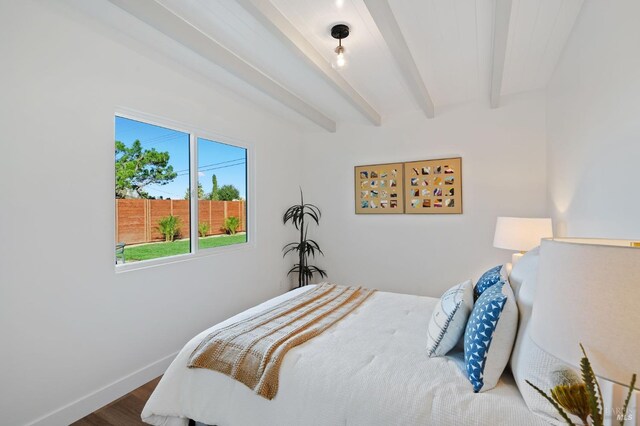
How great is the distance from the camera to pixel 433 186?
3.59m

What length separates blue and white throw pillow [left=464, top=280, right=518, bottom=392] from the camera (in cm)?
127

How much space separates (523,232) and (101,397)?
3407 mm

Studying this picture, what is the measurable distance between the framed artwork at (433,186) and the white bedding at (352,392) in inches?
79.2

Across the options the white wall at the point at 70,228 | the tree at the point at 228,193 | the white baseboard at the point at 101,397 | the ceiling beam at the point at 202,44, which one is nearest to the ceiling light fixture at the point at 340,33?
the ceiling beam at the point at 202,44

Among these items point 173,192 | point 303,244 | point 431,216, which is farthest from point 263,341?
point 431,216

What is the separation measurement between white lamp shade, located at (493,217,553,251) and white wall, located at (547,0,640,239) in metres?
0.13

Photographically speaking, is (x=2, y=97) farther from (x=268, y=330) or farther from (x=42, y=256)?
(x=268, y=330)

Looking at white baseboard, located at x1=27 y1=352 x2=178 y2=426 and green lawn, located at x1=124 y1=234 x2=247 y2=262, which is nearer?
white baseboard, located at x1=27 y1=352 x2=178 y2=426

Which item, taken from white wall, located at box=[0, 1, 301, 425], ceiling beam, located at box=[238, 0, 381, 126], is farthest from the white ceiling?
white wall, located at box=[0, 1, 301, 425]

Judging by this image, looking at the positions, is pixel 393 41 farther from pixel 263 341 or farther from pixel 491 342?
pixel 263 341

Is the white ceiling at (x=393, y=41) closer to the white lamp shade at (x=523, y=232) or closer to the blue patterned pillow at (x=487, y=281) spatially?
the white lamp shade at (x=523, y=232)

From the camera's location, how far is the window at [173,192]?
93.4 inches

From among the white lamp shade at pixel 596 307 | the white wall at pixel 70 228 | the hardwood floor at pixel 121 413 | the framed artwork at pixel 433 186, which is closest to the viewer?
the white lamp shade at pixel 596 307

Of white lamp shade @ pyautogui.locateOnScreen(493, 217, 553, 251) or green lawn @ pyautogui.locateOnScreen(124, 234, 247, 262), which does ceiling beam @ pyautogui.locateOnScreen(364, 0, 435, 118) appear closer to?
white lamp shade @ pyautogui.locateOnScreen(493, 217, 553, 251)
